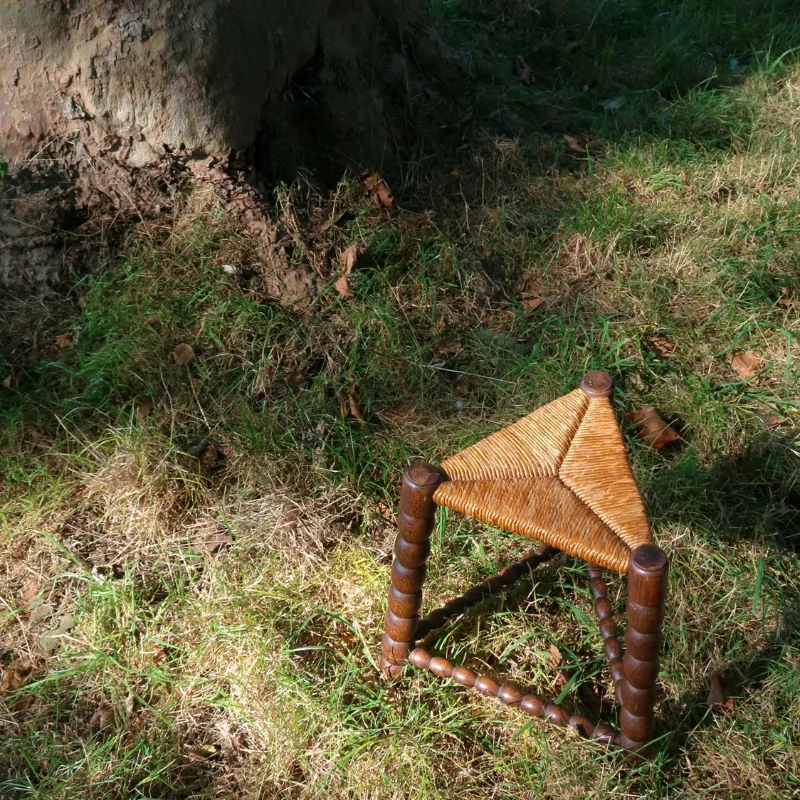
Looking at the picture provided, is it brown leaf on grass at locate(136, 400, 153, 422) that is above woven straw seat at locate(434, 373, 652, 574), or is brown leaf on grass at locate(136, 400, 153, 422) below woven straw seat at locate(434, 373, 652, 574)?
below

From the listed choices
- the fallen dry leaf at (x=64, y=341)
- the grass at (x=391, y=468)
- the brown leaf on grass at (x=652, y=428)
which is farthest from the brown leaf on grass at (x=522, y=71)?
the fallen dry leaf at (x=64, y=341)

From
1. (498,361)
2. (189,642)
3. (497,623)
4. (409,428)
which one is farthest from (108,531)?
(498,361)

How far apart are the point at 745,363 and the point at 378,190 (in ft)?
4.92

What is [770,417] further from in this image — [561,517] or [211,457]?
[211,457]

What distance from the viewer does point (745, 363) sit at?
309 cm

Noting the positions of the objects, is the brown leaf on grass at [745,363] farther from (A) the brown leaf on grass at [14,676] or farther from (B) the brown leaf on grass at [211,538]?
(A) the brown leaf on grass at [14,676]

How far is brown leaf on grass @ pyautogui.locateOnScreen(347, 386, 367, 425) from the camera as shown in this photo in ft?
9.41

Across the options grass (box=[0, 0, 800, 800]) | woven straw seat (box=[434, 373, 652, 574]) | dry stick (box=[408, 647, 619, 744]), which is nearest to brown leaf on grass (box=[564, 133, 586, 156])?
grass (box=[0, 0, 800, 800])

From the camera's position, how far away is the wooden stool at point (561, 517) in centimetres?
183

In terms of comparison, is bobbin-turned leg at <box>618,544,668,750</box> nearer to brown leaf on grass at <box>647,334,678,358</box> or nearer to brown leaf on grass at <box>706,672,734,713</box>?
brown leaf on grass at <box>706,672,734,713</box>

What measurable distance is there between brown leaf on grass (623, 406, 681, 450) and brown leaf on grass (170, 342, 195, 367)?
1.47 meters

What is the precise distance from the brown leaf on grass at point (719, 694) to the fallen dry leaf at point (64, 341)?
2253mm

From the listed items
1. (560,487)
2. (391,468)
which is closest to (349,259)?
(391,468)

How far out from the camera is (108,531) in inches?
103
